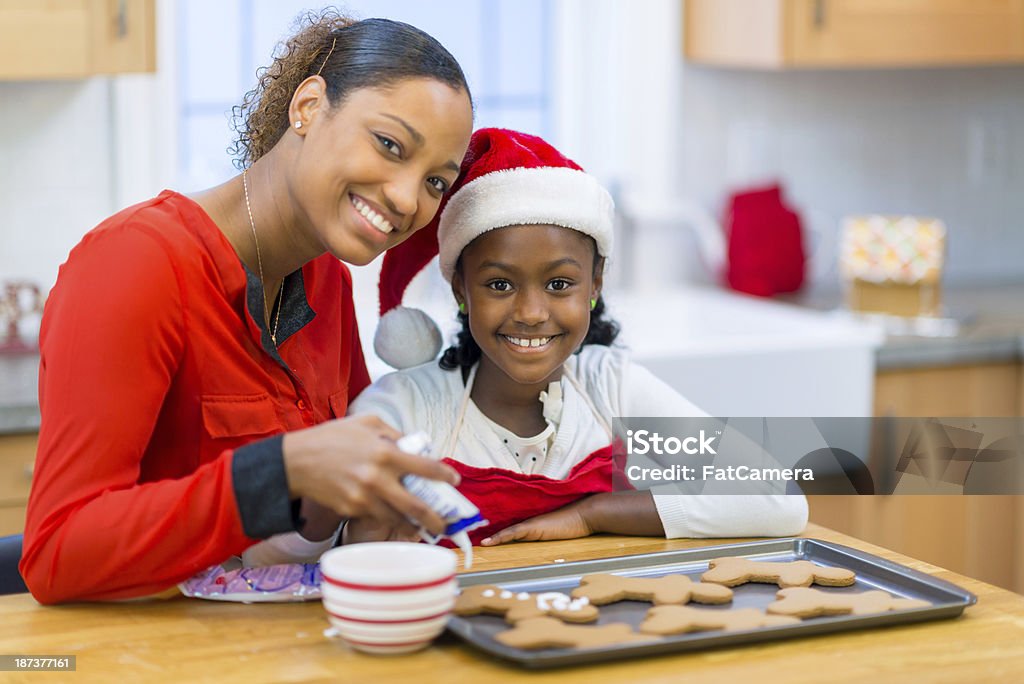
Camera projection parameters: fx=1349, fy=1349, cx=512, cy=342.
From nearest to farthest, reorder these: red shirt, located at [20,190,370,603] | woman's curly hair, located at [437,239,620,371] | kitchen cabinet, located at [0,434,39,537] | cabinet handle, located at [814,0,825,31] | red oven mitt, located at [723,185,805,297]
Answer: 1. red shirt, located at [20,190,370,603]
2. woman's curly hair, located at [437,239,620,371]
3. kitchen cabinet, located at [0,434,39,537]
4. cabinet handle, located at [814,0,825,31]
5. red oven mitt, located at [723,185,805,297]

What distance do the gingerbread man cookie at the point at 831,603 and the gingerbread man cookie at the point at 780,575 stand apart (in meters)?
0.03

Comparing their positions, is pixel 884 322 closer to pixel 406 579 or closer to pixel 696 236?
pixel 696 236

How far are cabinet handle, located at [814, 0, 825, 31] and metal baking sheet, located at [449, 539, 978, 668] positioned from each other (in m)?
1.70

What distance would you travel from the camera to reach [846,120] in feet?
11.0

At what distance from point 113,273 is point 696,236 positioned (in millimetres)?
2130

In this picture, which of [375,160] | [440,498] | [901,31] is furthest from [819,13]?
[440,498]

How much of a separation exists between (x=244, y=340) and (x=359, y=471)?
0.31 meters

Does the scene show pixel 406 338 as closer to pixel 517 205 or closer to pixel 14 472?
pixel 517 205

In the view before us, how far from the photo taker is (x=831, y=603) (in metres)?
1.21

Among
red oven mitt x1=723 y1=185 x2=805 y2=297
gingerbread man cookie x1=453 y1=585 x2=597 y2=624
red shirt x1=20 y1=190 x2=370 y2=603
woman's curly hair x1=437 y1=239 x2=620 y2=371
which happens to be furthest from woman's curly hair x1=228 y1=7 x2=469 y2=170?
red oven mitt x1=723 y1=185 x2=805 y2=297

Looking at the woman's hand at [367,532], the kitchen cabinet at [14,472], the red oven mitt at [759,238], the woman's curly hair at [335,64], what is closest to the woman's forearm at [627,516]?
the woman's hand at [367,532]

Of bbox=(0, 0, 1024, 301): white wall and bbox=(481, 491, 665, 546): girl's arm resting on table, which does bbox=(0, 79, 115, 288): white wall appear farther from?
bbox=(481, 491, 665, 546): girl's arm resting on table

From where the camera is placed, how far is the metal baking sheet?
1.11 meters

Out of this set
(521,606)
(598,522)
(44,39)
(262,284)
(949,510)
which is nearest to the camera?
(521,606)
